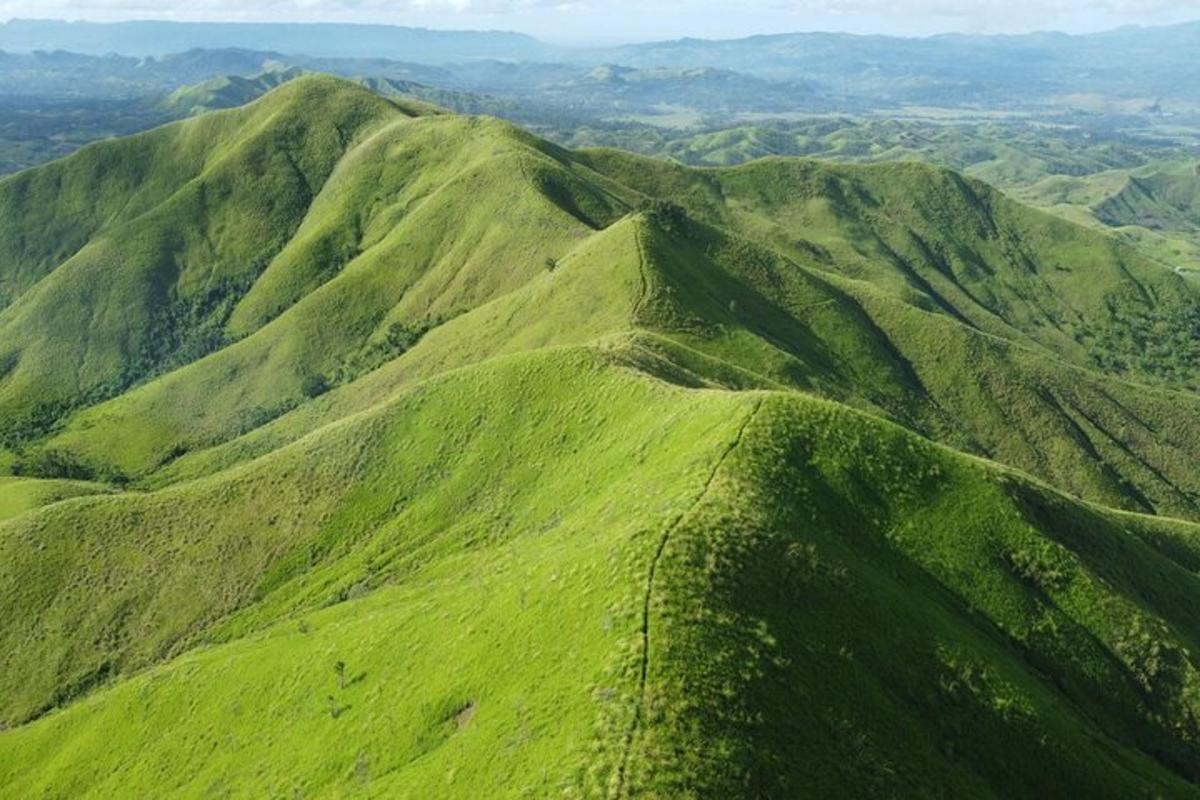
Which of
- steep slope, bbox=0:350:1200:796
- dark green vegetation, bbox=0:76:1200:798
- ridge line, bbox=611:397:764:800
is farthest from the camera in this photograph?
dark green vegetation, bbox=0:76:1200:798

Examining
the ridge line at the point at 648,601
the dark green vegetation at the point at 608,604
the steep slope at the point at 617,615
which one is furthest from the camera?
the dark green vegetation at the point at 608,604

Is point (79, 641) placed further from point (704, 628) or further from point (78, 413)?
point (78, 413)

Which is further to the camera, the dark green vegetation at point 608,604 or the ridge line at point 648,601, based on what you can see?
the dark green vegetation at point 608,604

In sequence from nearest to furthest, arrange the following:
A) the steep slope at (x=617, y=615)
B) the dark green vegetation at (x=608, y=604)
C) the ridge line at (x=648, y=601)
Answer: the ridge line at (x=648, y=601) < the steep slope at (x=617, y=615) < the dark green vegetation at (x=608, y=604)

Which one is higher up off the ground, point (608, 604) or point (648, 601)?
point (648, 601)

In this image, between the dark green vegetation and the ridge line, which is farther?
the dark green vegetation

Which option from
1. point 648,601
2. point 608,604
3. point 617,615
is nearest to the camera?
point 617,615

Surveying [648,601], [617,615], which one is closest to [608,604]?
[617,615]

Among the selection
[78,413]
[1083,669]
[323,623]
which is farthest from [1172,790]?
[78,413]

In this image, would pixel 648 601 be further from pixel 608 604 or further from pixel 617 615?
pixel 608 604

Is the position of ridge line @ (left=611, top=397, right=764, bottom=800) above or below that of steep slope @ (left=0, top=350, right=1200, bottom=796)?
above

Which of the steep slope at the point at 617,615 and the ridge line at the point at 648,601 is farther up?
the ridge line at the point at 648,601
